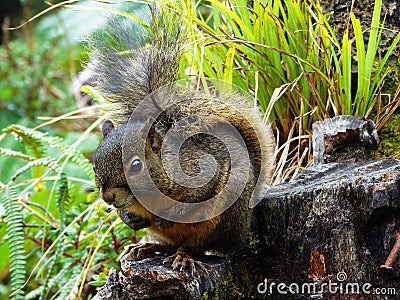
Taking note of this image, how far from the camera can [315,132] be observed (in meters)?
2.07

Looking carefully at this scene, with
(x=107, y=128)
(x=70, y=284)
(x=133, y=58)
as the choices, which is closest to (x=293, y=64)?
(x=133, y=58)

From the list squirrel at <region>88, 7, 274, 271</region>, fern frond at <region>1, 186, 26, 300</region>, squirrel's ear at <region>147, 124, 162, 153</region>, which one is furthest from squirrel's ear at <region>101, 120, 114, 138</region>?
fern frond at <region>1, 186, 26, 300</region>

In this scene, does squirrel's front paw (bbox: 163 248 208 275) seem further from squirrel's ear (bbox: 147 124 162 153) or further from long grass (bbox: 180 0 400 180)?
long grass (bbox: 180 0 400 180)

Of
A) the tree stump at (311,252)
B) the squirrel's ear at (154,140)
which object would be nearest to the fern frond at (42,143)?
the squirrel's ear at (154,140)

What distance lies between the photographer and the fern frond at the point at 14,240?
7.66 feet

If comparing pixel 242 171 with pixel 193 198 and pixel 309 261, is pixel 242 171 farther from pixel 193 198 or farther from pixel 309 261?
pixel 309 261

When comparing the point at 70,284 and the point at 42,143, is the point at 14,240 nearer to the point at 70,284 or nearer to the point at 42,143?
the point at 70,284

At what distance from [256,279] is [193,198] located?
1.03ft

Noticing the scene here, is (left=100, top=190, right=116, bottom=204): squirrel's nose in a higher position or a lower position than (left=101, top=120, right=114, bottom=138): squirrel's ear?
lower

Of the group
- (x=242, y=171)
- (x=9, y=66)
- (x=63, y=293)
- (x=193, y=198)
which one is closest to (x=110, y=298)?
(x=193, y=198)

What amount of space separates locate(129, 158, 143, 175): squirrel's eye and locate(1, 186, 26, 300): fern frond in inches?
33.8

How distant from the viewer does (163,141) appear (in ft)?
5.96

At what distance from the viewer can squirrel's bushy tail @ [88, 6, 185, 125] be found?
1.86 m

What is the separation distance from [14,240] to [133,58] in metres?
0.97
